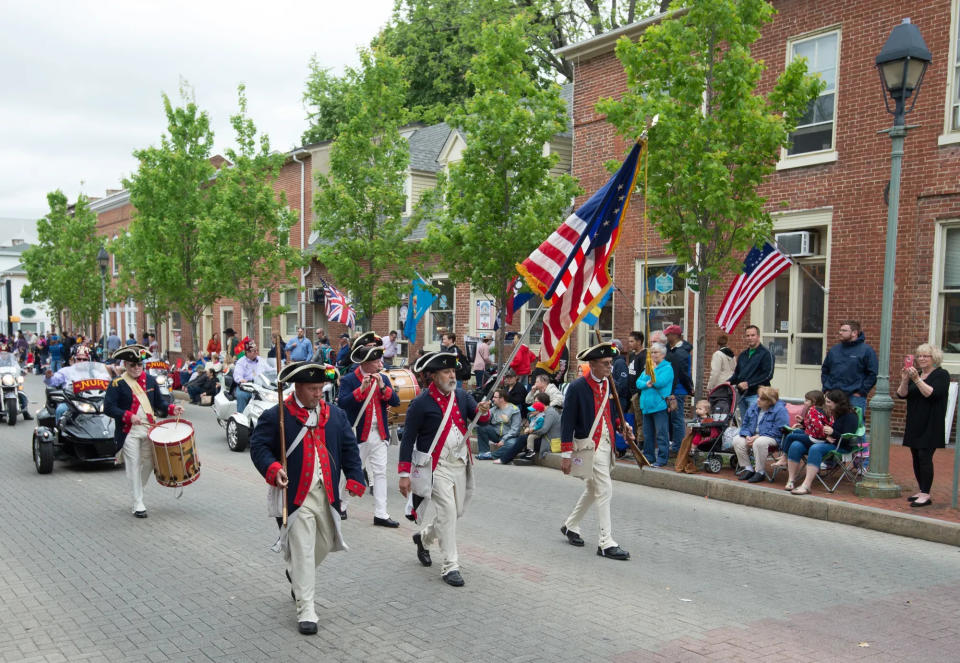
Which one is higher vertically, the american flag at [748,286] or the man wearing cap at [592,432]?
the american flag at [748,286]

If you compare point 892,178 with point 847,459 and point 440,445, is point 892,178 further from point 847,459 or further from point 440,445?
point 440,445

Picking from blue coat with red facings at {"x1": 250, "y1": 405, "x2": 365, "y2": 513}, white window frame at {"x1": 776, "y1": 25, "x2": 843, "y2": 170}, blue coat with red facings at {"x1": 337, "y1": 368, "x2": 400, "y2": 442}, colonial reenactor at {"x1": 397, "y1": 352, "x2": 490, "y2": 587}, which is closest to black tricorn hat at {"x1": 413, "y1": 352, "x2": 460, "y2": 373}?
colonial reenactor at {"x1": 397, "y1": 352, "x2": 490, "y2": 587}

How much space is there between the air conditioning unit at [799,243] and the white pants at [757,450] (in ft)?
18.4

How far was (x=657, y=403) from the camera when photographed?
1166 centimetres

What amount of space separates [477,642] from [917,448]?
6.11 metres

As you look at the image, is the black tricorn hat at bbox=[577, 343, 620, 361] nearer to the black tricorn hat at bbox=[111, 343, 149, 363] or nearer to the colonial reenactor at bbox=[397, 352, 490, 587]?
the colonial reenactor at bbox=[397, 352, 490, 587]

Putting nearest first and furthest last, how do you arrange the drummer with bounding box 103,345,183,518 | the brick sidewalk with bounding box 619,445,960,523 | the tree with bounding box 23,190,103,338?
1. the brick sidewalk with bounding box 619,445,960,523
2. the drummer with bounding box 103,345,183,518
3. the tree with bounding box 23,190,103,338

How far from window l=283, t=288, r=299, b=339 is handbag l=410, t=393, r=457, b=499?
1030 inches

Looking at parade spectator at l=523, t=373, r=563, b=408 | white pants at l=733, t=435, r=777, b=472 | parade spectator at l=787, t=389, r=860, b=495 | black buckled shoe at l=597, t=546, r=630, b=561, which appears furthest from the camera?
parade spectator at l=523, t=373, r=563, b=408

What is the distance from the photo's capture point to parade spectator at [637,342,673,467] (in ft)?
37.9

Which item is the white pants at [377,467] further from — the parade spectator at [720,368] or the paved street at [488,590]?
the parade spectator at [720,368]

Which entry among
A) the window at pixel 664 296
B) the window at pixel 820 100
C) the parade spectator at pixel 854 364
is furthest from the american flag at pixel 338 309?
the parade spectator at pixel 854 364

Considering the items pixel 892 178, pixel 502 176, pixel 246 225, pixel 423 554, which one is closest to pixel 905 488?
pixel 892 178

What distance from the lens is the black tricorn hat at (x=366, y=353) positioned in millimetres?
9039
